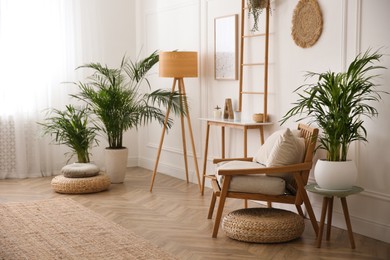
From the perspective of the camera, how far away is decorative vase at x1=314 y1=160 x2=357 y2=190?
412cm

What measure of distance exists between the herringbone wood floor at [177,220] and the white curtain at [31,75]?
1.19 feet

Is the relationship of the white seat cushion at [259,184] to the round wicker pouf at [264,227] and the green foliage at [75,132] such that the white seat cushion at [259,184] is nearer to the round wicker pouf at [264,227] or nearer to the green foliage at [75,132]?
the round wicker pouf at [264,227]

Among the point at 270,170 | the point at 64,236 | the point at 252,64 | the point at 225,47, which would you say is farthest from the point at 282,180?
the point at 225,47

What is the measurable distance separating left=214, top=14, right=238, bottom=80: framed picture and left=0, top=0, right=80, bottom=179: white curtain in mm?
2213

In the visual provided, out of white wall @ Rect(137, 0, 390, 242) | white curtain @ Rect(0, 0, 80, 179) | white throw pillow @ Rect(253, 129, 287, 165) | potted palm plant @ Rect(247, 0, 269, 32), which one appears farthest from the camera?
white curtain @ Rect(0, 0, 80, 179)

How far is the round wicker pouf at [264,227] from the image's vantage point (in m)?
4.29

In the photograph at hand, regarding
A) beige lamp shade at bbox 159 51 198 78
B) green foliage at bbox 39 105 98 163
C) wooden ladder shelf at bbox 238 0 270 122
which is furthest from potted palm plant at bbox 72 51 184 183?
wooden ladder shelf at bbox 238 0 270 122

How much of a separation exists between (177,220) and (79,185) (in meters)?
1.61

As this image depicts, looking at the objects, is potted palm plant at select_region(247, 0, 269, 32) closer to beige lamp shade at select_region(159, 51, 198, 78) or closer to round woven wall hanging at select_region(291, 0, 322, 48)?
round woven wall hanging at select_region(291, 0, 322, 48)

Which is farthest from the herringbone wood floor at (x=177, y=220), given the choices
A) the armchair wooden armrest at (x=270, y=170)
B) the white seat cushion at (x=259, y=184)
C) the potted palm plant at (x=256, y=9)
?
the potted palm plant at (x=256, y=9)

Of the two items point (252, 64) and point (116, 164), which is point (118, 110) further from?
point (252, 64)

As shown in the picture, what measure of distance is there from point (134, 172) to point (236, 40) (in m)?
2.59

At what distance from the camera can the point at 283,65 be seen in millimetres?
5344

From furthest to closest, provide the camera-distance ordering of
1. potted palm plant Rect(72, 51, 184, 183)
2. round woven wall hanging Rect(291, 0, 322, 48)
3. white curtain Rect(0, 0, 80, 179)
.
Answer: white curtain Rect(0, 0, 80, 179) → potted palm plant Rect(72, 51, 184, 183) → round woven wall hanging Rect(291, 0, 322, 48)
